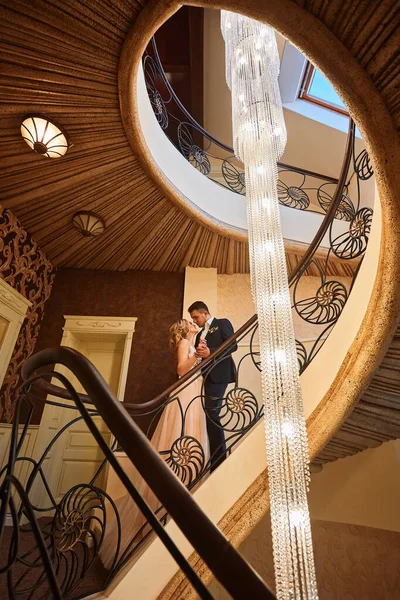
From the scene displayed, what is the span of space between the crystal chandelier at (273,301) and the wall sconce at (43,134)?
5.67ft

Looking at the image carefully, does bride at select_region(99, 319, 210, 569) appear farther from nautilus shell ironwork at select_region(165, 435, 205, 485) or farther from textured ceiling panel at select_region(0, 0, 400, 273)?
textured ceiling panel at select_region(0, 0, 400, 273)

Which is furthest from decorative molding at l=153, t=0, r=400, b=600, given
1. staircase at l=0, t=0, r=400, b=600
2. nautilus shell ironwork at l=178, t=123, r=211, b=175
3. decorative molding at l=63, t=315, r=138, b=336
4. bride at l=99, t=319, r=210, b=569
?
decorative molding at l=63, t=315, r=138, b=336

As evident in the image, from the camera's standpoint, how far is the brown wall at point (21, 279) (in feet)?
14.1

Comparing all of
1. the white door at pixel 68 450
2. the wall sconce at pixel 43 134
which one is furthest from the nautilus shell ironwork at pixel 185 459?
the wall sconce at pixel 43 134

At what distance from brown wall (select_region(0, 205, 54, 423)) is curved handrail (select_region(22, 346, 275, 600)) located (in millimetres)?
3996

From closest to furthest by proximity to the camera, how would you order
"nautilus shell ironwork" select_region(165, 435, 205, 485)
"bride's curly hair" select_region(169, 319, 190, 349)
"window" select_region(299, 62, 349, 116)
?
1. "nautilus shell ironwork" select_region(165, 435, 205, 485)
2. "bride's curly hair" select_region(169, 319, 190, 349)
3. "window" select_region(299, 62, 349, 116)

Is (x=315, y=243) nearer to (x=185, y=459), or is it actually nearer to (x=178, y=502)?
(x=185, y=459)

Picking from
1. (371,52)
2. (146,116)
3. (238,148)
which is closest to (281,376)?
(371,52)

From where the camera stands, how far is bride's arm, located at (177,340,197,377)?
11.1 feet

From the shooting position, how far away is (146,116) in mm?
3541

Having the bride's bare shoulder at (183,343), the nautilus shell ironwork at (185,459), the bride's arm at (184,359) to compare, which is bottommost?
the nautilus shell ironwork at (185,459)

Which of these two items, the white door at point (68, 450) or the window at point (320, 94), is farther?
the window at point (320, 94)

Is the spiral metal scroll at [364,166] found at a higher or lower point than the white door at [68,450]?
higher

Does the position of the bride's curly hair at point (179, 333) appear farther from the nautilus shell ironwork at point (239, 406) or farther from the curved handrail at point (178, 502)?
the curved handrail at point (178, 502)
